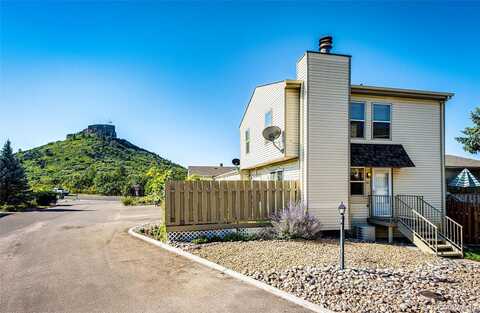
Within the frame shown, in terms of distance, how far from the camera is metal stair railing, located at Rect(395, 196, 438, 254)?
9773 millimetres

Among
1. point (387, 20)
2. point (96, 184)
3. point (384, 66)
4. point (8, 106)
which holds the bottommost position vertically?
point (96, 184)

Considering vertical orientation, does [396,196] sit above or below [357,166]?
below

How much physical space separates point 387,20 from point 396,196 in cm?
712

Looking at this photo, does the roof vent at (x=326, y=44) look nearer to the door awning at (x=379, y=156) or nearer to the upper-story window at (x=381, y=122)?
the upper-story window at (x=381, y=122)

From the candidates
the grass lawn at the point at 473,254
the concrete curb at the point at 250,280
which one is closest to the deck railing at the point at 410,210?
the grass lawn at the point at 473,254

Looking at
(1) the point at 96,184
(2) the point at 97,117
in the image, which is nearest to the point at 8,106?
(1) the point at 96,184

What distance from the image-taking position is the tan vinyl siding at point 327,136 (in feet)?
36.3

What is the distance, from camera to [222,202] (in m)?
10.5

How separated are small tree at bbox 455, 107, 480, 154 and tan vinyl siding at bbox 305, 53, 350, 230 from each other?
1642cm

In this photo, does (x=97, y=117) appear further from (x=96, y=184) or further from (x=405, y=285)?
(x=405, y=285)

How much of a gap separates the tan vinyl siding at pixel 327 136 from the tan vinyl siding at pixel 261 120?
48.7 inches

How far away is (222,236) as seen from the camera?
10.2 m

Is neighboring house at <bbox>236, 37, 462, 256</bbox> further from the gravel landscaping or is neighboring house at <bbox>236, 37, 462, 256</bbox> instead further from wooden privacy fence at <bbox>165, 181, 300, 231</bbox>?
the gravel landscaping

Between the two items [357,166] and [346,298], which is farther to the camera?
[357,166]
